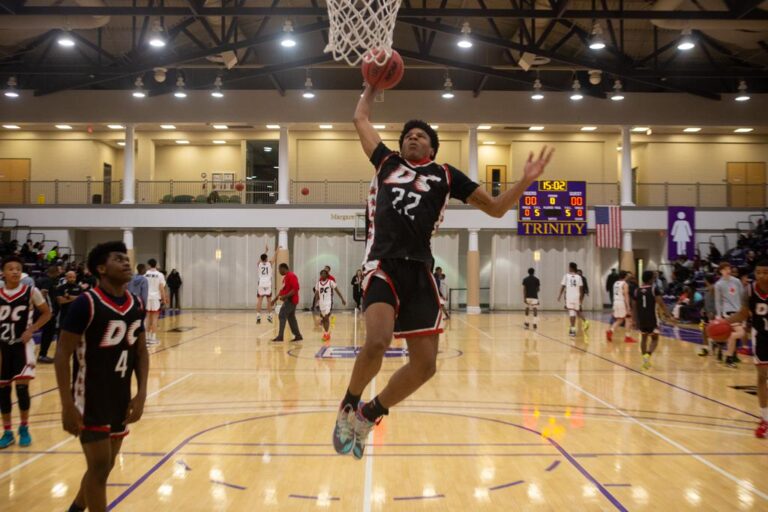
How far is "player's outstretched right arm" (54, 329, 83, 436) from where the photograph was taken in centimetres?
364

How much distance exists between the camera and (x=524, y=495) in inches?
199

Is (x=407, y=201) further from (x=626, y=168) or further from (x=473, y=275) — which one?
(x=626, y=168)

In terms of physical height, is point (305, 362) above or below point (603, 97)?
below

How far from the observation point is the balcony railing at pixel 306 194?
2828 cm

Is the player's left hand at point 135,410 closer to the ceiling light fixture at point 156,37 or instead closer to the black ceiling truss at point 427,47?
the black ceiling truss at point 427,47

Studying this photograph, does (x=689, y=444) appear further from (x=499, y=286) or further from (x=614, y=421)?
(x=499, y=286)

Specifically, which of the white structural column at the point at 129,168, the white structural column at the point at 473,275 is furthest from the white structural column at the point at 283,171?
the white structural column at the point at 473,275

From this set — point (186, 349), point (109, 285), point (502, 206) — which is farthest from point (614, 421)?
point (186, 349)

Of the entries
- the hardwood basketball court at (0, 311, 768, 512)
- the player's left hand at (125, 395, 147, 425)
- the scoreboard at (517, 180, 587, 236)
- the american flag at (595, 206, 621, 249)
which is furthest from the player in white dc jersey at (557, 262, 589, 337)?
the player's left hand at (125, 395, 147, 425)

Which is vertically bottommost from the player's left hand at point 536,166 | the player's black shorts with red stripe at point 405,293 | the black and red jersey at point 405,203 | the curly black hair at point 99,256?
the player's black shorts with red stripe at point 405,293

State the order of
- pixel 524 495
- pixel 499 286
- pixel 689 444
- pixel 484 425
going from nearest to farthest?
pixel 524 495 → pixel 689 444 → pixel 484 425 → pixel 499 286

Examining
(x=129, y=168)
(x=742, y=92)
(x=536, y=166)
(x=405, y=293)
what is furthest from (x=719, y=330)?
(x=129, y=168)

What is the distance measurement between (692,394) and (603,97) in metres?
19.6

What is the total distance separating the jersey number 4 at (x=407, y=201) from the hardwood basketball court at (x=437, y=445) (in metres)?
2.35
